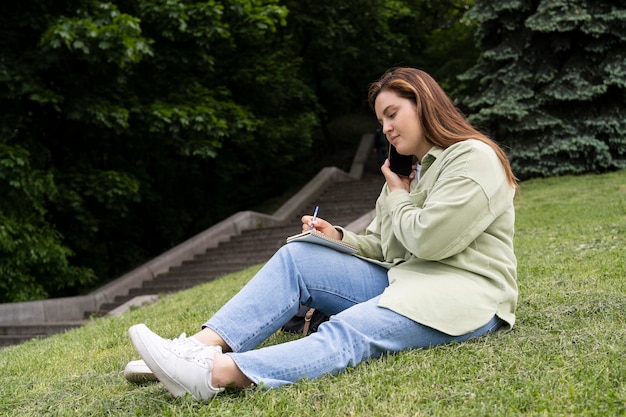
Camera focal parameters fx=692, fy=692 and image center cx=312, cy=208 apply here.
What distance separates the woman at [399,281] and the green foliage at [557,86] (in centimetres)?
1147

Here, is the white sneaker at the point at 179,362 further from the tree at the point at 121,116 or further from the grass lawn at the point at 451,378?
the tree at the point at 121,116

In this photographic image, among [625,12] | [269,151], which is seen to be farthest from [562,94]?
[269,151]

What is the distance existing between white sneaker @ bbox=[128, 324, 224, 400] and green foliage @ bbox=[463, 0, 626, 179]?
12494 mm

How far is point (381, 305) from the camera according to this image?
10.1 ft

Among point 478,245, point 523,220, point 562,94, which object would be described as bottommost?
point 523,220

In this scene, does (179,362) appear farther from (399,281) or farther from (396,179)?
(396,179)

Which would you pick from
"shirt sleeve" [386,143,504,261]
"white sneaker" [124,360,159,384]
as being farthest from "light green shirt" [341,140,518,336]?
"white sneaker" [124,360,159,384]

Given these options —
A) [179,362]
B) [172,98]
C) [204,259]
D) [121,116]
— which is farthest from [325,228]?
[172,98]

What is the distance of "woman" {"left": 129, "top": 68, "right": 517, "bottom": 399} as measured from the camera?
286 cm

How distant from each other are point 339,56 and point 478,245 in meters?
19.8

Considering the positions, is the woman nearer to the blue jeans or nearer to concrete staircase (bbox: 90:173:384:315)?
the blue jeans

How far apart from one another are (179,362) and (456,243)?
1.30m

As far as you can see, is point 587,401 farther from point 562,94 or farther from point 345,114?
point 345,114

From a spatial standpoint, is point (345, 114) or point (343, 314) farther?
point (345, 114)
